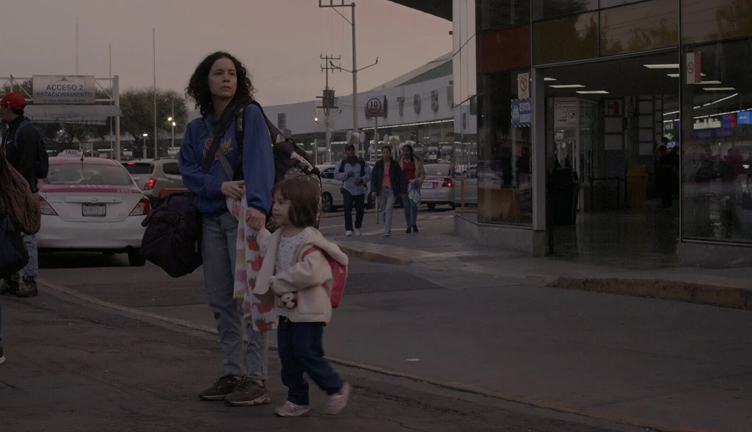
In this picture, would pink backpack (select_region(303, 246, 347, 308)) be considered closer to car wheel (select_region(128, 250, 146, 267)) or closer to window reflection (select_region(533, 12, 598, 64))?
car wheel (select_region(128, 250, 146, 267))

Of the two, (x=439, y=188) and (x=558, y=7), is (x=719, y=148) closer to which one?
(x=558, y=7)

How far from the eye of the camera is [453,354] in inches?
322

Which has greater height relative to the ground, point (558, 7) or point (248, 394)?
point (558, 7)

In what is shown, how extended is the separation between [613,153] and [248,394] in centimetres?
2378

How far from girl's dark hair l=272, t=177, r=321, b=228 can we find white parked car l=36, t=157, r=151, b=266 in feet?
31.5

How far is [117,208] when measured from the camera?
1491 centimetres

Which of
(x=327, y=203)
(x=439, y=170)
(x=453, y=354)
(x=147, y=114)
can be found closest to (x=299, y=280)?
(x=453, y=354)

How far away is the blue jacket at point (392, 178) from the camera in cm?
2117

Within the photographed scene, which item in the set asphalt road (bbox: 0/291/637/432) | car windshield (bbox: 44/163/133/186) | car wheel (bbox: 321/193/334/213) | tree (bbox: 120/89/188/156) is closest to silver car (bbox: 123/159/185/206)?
car wheel (bbox: 321/193/334/213)

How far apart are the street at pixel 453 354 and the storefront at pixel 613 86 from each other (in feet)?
10.4

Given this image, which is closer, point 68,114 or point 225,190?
point 225,190

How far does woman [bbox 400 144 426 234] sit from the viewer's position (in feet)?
69.7

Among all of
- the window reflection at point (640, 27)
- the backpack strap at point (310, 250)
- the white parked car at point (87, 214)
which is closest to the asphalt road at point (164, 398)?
the backpack strap at point (310, 250)

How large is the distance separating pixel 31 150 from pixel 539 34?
8294 millimetres
